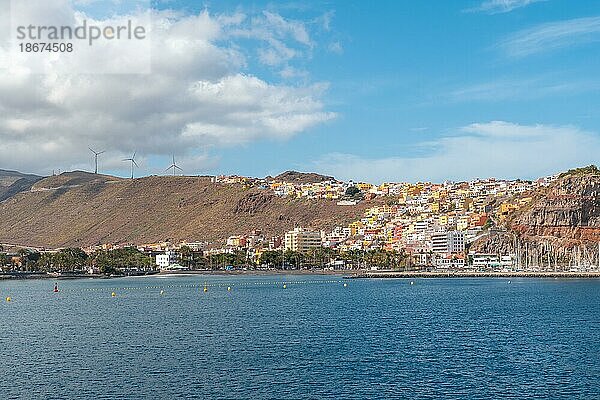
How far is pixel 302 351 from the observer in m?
45.6

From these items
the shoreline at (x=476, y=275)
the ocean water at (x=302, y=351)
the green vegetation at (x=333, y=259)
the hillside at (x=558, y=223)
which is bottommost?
the ocean water at (x=302, y=351)

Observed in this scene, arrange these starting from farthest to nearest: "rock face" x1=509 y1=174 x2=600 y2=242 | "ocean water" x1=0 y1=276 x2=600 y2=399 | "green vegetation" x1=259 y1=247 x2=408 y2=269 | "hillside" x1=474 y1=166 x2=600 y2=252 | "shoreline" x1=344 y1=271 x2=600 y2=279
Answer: "rock face" x1=509 y1=174 x2=600 y2=242 → "hillside" x1=474 y1=166 x2=600 y2=252 → "green vegetation" x1=259 y1=247 x2=408 y2=269 → "shoreline" x1=344 y1=271 x2=600 y2=279 → "ocean water" x1=0 y1=276 x2=600 y2=399

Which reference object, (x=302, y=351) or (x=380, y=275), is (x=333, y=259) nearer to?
(x=380, y=275)

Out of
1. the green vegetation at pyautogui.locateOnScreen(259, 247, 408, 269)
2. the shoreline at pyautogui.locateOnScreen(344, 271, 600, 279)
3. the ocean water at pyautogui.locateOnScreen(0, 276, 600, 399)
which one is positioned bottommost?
the ocean water at pyautogui.locateOnScreen(0, 276, 600, 399)

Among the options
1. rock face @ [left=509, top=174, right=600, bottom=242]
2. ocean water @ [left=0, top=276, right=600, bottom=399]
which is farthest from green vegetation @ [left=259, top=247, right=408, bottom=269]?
ocean water @ [left=0, top=276, right=600, bottom=399]

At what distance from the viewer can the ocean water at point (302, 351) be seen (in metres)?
35.4

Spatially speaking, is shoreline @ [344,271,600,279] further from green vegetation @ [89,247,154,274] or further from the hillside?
green vegetation @ [89,247,154,274]

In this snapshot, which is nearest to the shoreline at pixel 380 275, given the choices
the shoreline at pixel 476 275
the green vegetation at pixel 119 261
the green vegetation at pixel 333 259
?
the shoreline at pixel 476 275

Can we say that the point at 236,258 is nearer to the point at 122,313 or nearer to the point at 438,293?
the point at 438,293

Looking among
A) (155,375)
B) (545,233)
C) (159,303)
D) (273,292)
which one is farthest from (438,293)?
(545,233)

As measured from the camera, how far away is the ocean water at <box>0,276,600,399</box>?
35375 millimetres

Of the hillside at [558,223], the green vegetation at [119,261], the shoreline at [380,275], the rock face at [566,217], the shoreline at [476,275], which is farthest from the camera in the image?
the rock face at [566,217]

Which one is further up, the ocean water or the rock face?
the rock face

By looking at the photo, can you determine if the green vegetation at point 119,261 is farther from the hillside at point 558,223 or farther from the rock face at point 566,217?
the rock face at point 566,217
